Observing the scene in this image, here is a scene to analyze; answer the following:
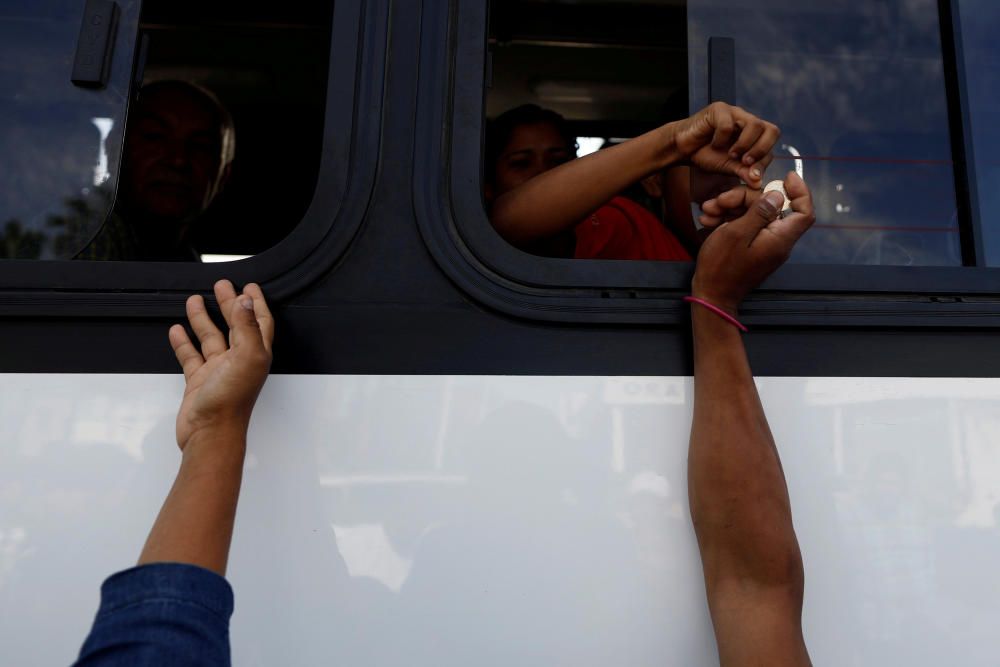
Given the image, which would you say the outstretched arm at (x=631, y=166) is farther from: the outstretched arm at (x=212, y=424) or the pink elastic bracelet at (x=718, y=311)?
the outstretched arm at (x=212, y=424)

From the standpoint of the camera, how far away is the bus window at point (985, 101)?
116cm

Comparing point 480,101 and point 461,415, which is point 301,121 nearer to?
point 480,101

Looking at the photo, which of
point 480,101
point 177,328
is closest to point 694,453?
point 480,101

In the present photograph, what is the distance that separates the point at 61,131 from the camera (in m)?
1.09

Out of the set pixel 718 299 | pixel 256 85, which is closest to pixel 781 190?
pixel 718 299

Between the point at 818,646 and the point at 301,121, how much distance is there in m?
2.13

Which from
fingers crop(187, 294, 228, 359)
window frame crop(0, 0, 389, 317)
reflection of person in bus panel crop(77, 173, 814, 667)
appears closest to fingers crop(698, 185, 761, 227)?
reflection of person in bus panel crop(77, 173, 814, 667)

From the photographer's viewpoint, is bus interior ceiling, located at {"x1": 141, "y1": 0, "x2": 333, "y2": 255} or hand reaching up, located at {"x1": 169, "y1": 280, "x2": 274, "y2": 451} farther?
bus interior ceiling, located at {"x1": 141, "y1": 0, "x2": 333, "y2": 255}

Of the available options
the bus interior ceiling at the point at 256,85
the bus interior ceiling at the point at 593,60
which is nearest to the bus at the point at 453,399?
the bus interior ceiling at the point at 593,60

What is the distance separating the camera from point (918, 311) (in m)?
1.08

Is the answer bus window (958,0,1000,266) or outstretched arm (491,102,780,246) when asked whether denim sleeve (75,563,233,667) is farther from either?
bus window (958,0,1000,266)

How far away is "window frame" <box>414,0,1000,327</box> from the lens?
106 cm

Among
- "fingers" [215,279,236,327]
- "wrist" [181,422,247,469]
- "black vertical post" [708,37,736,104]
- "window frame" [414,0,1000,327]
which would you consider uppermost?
"black vertical post" [708,37,736,104]

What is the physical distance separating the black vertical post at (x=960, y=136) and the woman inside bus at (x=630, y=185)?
0.31 m
